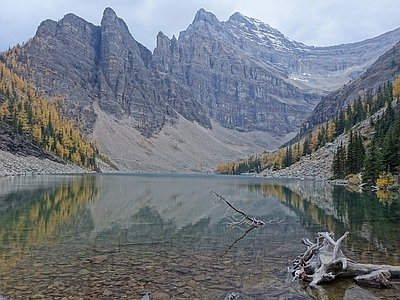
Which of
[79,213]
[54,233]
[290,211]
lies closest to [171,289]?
[54,233]

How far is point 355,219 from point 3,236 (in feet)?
88.9

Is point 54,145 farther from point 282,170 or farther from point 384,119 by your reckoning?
point 384,119

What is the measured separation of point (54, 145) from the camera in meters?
144

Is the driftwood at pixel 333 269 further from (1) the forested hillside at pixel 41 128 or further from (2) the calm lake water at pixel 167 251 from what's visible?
(1) the forested hillside at pixel 41 128

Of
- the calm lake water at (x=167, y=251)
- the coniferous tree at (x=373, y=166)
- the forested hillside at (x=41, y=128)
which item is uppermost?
the forested hillside at (x=41, y=128)

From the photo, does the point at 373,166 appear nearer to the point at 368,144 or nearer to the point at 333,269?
the point at 368,144

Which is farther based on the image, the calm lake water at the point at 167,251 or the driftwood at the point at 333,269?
the driftwood at the point at 333,269

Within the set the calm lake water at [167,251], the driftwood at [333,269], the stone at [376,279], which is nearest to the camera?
the calm lake water at [167,251]

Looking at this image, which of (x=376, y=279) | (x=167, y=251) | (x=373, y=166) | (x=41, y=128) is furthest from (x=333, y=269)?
(x=41, y=128)

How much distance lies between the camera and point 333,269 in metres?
13.1

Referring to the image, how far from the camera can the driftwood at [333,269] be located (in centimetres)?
1264

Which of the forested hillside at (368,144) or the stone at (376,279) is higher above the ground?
the forested hillside at (368,144)

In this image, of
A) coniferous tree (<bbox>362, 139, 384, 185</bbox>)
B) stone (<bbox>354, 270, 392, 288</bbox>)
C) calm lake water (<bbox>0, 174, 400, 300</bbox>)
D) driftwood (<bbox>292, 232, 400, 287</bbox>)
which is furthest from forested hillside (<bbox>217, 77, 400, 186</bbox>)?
stone (<bbox>354, 270, 392, 288</bbox>)

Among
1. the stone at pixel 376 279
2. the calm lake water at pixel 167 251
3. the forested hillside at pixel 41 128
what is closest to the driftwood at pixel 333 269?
the stone at pixel 376 279
